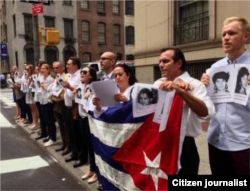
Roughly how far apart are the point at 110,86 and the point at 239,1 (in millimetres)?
6414

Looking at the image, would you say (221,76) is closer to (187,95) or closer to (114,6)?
(187,95)

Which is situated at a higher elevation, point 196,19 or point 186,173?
point 196,19

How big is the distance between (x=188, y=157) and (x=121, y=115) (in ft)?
2.85

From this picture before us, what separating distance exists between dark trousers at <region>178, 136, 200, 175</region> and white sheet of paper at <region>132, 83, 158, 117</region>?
0.47 meters

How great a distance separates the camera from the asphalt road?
180 inches

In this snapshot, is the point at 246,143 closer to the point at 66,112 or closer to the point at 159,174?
the point at 159,174

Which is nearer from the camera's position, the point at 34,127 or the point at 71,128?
the point at 71,128

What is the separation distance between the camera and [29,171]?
5.28 m

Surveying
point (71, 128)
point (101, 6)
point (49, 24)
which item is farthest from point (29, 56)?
point (71, 128)

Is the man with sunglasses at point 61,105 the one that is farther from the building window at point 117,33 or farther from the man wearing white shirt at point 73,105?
the building window at point 117,33

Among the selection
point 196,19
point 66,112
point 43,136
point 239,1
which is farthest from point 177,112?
point 196,19

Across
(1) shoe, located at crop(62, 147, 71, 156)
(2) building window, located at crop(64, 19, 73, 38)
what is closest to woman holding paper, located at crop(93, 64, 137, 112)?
(1) shoe, located at crop(62, 147, 71, 156)

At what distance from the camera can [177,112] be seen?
103 inches

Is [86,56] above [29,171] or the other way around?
above
